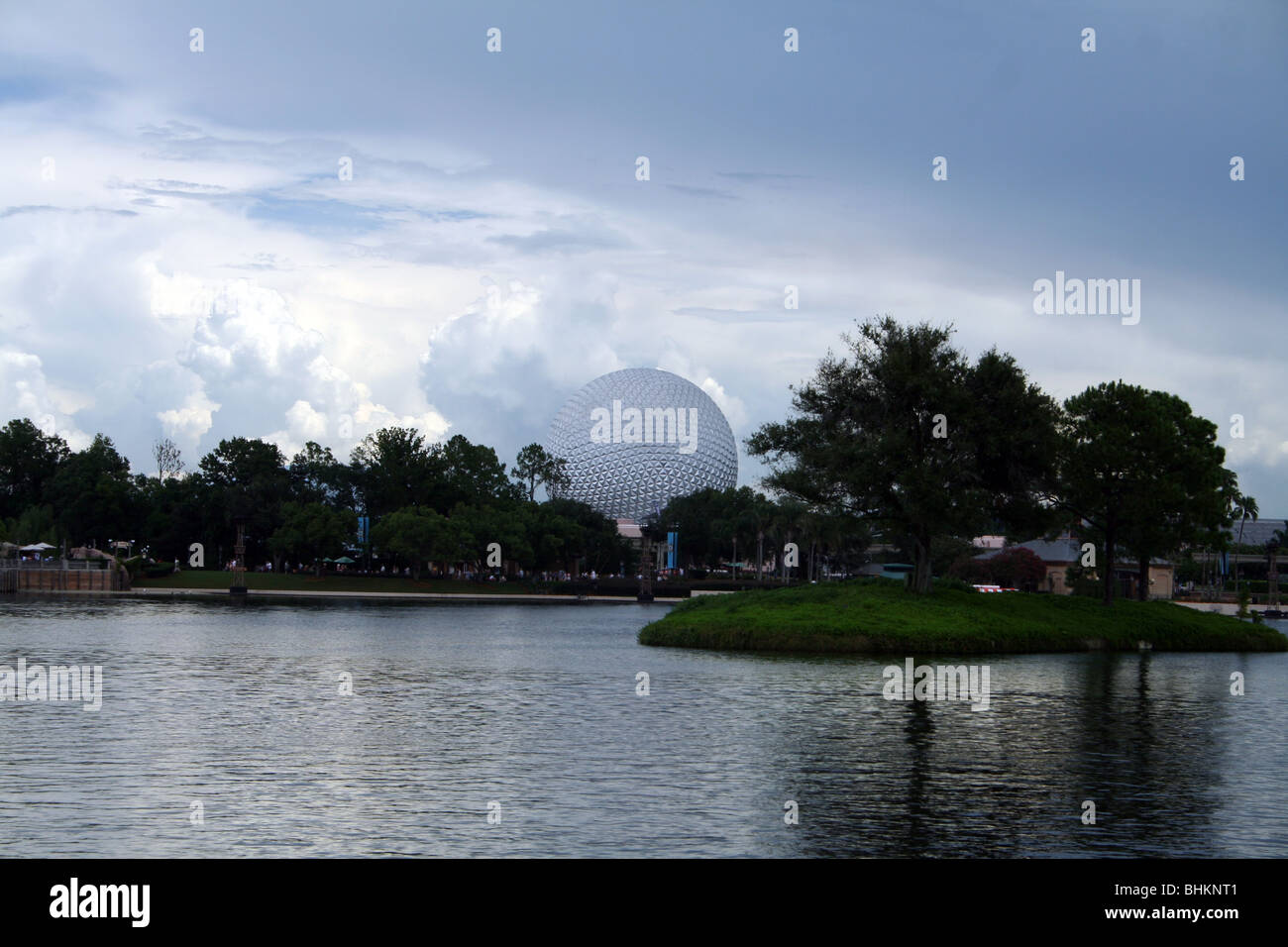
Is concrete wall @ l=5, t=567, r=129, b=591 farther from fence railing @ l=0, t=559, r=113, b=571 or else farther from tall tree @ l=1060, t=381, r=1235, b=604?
tall tree @ l=1060, t=381, r=1235, b=604

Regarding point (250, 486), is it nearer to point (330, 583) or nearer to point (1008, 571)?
point (330, 583)

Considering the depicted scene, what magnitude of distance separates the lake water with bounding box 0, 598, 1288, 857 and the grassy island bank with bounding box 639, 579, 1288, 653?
17.2 ft

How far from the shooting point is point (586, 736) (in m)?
25.6

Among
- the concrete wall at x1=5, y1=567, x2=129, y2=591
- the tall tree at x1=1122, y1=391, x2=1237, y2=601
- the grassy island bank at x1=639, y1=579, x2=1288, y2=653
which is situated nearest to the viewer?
the grassy island bank at x1=639, y1=579, x2=1288, y2=653

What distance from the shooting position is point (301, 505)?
13238cm

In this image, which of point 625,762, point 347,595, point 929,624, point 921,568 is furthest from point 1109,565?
point 347,595

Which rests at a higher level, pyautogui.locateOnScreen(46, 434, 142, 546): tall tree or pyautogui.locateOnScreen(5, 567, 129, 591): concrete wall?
pyautogui.locateOnScreen(46, 434, 142, 546): tall tree

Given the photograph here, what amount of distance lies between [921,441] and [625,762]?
34.4m

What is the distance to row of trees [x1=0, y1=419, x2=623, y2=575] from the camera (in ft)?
390

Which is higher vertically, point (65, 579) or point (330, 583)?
point (65, 579)

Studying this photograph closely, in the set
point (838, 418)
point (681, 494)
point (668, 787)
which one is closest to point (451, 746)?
point (668, 787)

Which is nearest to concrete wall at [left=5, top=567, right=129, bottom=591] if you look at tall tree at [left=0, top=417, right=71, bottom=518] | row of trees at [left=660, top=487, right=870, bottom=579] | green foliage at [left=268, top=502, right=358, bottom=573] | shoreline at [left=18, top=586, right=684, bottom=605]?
shoreline at [left=18, top=586, right=684, bottom=605]
